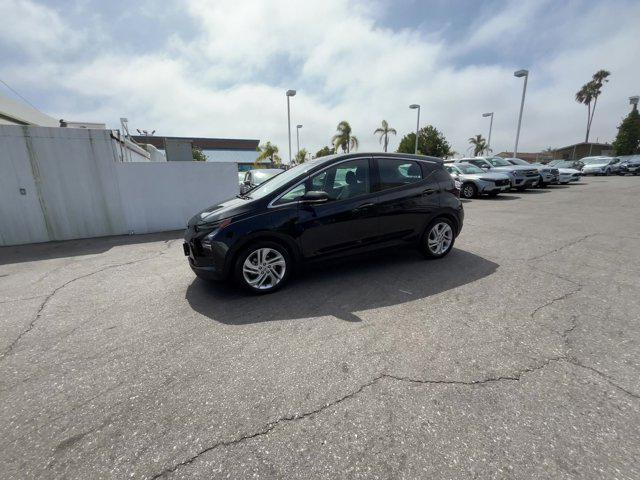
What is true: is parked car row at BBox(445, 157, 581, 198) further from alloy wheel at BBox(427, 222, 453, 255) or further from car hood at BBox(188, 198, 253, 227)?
car hood at BBox(188, 198, 253, 227)

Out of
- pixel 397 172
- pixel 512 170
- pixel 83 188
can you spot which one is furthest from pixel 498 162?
pixel 83 188

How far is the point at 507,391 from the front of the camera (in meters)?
2.19

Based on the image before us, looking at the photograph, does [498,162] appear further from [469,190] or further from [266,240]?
[266,240]

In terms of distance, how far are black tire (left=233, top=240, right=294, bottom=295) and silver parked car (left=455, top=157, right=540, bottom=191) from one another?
13.4 m

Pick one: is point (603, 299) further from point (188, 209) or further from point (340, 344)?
point (188, 209)

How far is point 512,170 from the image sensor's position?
14.2 meters

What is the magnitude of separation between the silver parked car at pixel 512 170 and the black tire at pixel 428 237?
427 inches

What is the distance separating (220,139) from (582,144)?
76693mm

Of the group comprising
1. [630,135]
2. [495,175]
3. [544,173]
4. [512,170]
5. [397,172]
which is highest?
[630,135]

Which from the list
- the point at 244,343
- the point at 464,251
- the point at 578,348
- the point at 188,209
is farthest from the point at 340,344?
the point at 188,209

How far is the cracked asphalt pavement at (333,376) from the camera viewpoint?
5.80ft

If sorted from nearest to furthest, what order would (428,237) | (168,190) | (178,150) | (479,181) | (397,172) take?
(397,172) → (428,237) → (168,190) → (178,150) → (479,181)

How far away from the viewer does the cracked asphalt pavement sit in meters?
1.77

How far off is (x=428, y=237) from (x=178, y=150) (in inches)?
297
